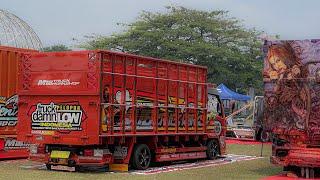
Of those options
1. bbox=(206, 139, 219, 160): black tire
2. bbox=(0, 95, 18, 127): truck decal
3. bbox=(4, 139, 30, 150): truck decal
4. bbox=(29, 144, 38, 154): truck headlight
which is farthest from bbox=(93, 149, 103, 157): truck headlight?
bbox=(206, 139, 219, 160): black tire

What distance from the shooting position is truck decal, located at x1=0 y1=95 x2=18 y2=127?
60.3 ft

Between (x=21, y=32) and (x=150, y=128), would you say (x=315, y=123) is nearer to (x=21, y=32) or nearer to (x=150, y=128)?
(x=150, y=128)

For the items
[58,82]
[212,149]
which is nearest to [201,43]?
[212,149]

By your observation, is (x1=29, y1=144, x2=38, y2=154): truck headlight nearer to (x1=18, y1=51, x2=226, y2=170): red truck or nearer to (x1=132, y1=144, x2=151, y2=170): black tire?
(x1=18, y1=51, x2=226, y2=170): red truck

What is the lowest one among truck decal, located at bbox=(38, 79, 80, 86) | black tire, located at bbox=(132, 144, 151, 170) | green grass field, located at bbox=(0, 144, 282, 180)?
green grass field, located at bbox=(0, 144, 282, 180)

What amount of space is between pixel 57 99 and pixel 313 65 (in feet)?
20.5

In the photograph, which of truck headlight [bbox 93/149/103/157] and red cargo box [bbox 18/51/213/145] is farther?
truck headlight [bbox 93/149/103/157]

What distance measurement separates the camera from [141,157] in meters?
16.5

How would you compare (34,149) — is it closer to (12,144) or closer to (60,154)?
(60,154)

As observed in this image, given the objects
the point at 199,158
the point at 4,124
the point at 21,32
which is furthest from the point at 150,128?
the point at 21,32

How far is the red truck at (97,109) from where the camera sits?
49.1 ft

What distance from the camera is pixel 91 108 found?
48.7ft

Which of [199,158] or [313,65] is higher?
[313,65]

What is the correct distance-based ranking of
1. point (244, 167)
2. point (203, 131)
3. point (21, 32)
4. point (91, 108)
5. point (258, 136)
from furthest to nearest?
point (258, 136) < point (21, 32) < point (203, 131) < point (244, 167) < point (91, 108)
